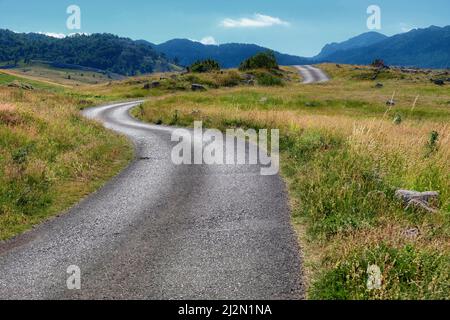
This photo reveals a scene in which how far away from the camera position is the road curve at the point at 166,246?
6.88 m

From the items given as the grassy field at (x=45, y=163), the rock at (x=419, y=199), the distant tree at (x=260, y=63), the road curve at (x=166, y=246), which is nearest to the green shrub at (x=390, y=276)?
the road curve at (x=166, y=246)

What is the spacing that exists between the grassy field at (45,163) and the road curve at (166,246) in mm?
726

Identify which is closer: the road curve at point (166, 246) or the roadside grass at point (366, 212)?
the roadside grass at point (366, 212)

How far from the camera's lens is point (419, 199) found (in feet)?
30.2

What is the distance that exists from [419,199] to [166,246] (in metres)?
5.98

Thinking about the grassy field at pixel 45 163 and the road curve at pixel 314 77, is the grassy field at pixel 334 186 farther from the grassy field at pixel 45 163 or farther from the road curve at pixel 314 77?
the road curve at pixel 314 77

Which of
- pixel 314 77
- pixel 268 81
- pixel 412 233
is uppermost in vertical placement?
pixel 314 77

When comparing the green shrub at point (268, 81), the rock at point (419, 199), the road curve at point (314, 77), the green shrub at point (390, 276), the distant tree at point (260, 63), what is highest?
the distant tree at point (260, 63)

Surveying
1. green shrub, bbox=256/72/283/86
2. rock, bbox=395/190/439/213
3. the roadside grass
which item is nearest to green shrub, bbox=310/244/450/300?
the roadside grass

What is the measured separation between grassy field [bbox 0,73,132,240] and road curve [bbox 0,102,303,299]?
0.73 meters

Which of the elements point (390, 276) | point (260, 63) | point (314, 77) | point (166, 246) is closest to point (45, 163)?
point (166, 246)

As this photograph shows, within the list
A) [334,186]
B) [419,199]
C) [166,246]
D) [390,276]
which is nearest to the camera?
[390,276]

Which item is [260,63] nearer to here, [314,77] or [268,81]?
[314,77]
